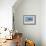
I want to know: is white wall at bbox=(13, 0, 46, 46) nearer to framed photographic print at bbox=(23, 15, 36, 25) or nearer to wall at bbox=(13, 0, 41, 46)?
wall at bbox=(13, 0, 41, 46)

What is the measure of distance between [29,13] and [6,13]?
151 cm

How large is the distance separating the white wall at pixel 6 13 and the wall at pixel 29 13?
3.89 feet

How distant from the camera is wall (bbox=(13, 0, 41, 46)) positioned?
550cm

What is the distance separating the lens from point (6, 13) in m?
4.30

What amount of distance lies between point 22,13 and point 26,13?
0.61 feet

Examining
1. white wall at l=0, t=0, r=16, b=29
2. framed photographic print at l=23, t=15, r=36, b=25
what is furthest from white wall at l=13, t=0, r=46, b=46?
white wall at l=0, t=0, r=16, b=29

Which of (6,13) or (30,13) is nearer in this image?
(6,13)

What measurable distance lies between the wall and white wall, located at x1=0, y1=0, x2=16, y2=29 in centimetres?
119

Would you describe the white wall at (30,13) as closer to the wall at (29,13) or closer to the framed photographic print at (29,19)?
the wall at (29,13)

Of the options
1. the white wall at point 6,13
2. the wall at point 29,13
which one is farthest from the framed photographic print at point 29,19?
the white wall at point 6,13

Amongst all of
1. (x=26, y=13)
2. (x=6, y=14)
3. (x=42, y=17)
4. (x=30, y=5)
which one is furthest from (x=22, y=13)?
(x=6, y=14)

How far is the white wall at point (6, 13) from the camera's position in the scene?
168 inches

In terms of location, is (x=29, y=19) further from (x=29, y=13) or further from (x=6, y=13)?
(x=6, y=13)

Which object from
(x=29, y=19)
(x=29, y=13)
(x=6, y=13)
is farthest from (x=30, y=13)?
(x=6, y=13)
